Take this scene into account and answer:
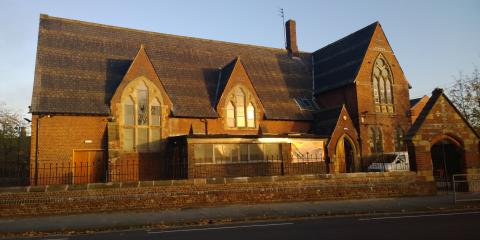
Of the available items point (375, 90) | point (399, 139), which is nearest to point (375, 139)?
point (399, 139)

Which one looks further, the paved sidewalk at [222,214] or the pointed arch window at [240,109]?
the pointed arch window at [240,109]

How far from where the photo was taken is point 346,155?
92.5 ft

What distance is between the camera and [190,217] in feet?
42.7

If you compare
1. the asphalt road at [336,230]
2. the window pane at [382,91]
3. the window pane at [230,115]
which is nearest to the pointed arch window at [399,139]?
the window pane at [382,91]

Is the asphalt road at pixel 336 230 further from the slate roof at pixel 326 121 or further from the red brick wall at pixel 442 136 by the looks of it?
the slate roof at pixel 326 121

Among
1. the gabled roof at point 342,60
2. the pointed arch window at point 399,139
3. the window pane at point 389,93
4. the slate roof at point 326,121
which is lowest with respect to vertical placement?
the pointed arch window at point 399,139

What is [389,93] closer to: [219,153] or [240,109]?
[240,109]

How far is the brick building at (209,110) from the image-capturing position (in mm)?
21750

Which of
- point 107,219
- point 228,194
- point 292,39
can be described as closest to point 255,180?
point 228,194

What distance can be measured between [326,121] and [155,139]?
12.4 metres

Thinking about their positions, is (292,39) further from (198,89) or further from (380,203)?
(380,203)

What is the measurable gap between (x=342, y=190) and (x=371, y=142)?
12261mm

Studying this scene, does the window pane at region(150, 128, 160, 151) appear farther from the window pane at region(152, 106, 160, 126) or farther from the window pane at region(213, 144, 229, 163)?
the window pane at region(213, 144, 229, 163)

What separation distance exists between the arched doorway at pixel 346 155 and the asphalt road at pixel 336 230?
1510cm
